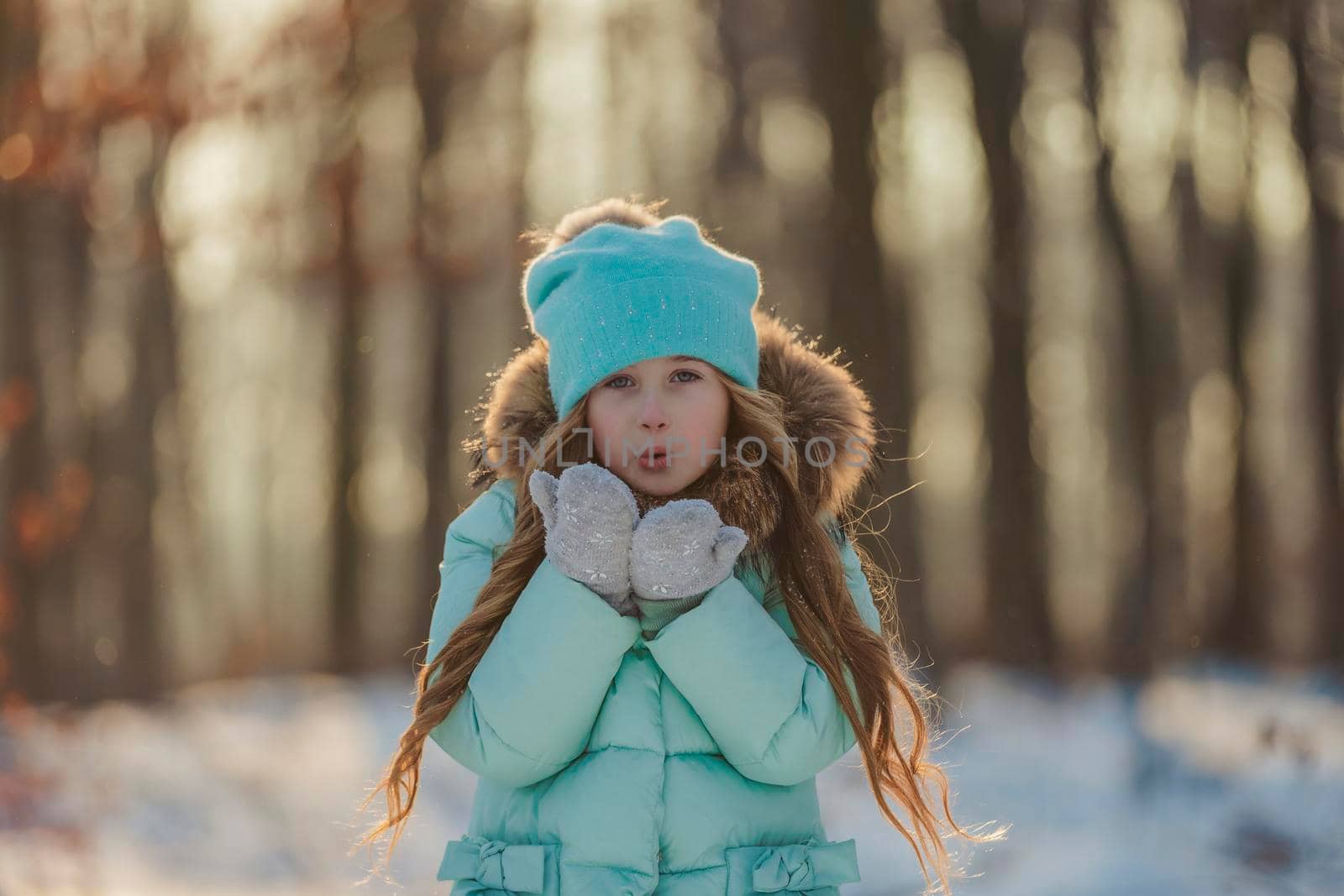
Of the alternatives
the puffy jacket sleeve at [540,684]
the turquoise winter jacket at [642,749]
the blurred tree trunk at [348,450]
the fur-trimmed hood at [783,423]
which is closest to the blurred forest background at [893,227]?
the blurred tree trunk at [348,450]

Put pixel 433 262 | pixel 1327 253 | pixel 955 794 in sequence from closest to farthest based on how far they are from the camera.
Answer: pixel 955 794, pixel 1327 253, pixel 433 262

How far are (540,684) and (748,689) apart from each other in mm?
304

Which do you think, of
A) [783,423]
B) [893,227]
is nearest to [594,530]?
[783,423]

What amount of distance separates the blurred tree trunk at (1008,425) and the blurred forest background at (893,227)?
0.02 m

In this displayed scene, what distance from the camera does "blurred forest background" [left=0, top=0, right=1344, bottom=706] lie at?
6828mm

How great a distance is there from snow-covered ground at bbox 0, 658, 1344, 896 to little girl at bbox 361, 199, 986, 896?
1.51 m

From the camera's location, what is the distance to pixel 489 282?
312 inches

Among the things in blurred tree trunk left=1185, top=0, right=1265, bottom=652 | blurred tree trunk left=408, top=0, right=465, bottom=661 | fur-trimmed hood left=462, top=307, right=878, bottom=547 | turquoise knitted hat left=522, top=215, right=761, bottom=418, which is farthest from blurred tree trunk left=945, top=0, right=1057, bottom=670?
turquoise knitted hat left=522, top=215, right=761, bottom=418

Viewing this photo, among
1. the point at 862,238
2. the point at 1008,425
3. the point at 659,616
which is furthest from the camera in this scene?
the point at 1008,425

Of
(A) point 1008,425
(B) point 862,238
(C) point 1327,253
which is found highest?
(B) point 862,238

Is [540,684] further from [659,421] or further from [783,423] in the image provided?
[783,423]

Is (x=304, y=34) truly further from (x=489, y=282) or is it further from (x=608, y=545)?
(x=608, y=545)

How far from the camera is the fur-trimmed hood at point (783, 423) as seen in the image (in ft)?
6.93

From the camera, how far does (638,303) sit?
2.12 m
